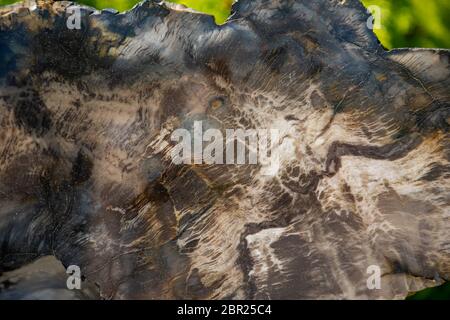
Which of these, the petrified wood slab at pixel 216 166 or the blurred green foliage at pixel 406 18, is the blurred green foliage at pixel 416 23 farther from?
the petrified wood slab at pixel 216 166

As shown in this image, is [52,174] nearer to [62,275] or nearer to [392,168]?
[62,275]

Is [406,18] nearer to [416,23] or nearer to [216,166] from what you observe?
[416,23]

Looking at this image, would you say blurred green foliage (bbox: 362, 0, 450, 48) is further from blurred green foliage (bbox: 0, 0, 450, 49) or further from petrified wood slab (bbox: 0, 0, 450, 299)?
petrified wood slab (bbox: 0, 0, 450, 299)

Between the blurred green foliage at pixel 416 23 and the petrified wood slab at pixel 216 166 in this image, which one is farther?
the blurred green foliage at pixel 416 23

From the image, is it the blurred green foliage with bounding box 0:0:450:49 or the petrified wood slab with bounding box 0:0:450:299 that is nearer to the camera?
the petrified wood slab with bounding box 0:0:450:299

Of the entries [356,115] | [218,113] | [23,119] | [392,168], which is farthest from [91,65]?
[392,168]

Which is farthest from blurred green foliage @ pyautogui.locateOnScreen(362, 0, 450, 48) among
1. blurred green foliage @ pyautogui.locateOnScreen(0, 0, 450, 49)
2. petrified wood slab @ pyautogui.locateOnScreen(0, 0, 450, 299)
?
petrified wood slab @ pyautogui.locateOnScreen(0, 0, 450, 299)

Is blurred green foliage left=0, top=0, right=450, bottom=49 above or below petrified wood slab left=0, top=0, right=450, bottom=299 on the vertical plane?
above

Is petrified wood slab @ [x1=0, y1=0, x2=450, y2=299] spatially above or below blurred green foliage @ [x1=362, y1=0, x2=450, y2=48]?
below

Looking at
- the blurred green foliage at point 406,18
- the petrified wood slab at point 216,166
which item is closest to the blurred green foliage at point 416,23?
the blurred green foliage at point 406,18
